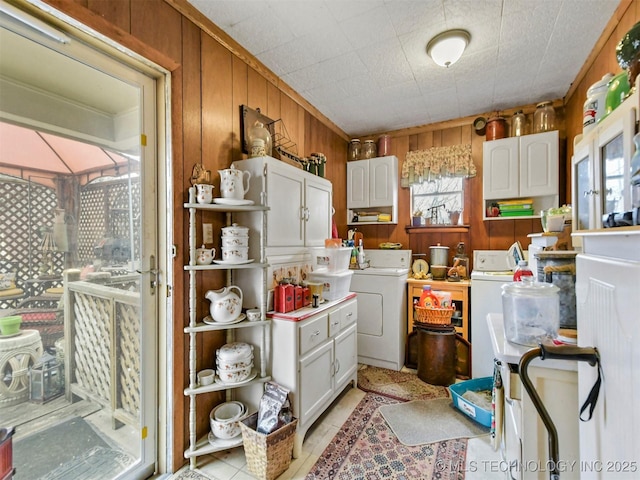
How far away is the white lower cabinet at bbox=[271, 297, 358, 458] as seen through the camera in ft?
5.79

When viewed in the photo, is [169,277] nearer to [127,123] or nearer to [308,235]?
[127,123]

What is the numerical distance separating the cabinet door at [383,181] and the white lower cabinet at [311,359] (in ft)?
5.16

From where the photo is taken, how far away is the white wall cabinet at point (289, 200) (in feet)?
6.24

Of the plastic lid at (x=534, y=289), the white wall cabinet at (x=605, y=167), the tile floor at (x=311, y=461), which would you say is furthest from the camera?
the tile floor at (x=311, y=461)

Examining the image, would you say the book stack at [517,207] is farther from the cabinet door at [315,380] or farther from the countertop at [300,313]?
the cabinet door at [315,380]

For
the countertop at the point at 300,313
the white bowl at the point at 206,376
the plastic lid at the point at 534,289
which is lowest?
the white bowl at the point at 206,376

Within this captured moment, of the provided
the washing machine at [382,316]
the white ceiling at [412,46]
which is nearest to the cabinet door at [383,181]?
the white ceiling at [412,46]

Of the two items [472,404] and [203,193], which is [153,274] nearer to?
[203,193]

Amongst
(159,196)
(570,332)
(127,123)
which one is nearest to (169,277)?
(159,196)


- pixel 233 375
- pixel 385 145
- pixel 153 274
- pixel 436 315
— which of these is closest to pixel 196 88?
pixel 153 274

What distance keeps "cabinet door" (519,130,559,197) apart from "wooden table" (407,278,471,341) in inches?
44.1

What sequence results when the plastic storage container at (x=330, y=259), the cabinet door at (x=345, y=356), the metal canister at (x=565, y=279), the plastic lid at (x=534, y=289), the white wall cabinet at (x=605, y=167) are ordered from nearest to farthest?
the white wall cabinet at (x=605, y=167) < the plastic lid at (x=534, y=289) < the metal canister at (x=565, y=279) < the cabinet door at (x=345, y=356) < the plastic storage container at (x=330, y=259)

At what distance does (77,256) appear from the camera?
139 cm

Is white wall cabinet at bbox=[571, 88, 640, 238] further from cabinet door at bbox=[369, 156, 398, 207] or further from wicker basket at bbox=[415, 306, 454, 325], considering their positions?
cabinet door at bbox=[369, 156, 398, 207]
